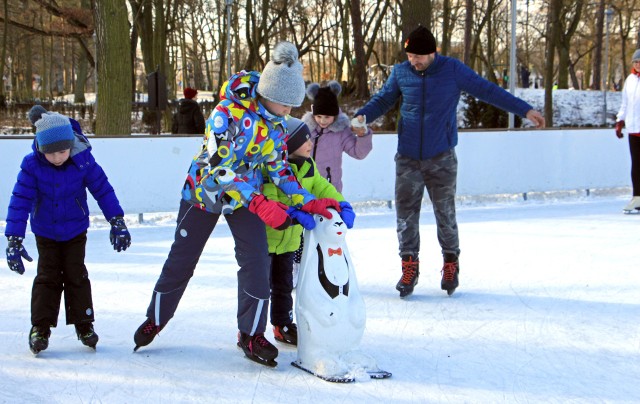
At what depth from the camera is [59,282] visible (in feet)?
13.4

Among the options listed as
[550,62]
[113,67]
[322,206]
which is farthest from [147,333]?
[550,62]

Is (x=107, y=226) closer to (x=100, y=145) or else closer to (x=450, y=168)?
(x=100, y=145)

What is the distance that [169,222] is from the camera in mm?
9031

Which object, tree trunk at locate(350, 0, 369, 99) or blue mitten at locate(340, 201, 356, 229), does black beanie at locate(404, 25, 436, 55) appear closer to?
blue mitten at locate(340, 201, 356, 229)

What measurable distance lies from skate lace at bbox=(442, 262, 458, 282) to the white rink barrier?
4.26 meters

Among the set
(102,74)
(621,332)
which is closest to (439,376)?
(621,332)

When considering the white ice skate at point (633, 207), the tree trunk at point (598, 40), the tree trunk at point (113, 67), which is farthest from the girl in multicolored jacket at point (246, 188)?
the tree trunk at point (598, 40)

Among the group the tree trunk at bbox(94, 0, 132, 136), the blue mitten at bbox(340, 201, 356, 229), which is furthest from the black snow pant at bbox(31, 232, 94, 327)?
the tree trunk at bbox(94, 0, 132, 136)

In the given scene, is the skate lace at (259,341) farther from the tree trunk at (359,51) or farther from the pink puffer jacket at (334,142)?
the tree trunk at (359,51)

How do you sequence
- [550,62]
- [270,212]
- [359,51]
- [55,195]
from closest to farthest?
[270,212]
[55,195]
[550,62]
[359,51]

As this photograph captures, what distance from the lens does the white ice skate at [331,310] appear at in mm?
3590

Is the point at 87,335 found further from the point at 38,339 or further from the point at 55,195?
the point at 55,195

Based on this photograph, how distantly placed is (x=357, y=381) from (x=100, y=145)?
19.3 ft

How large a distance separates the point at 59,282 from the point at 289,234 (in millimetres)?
1090
